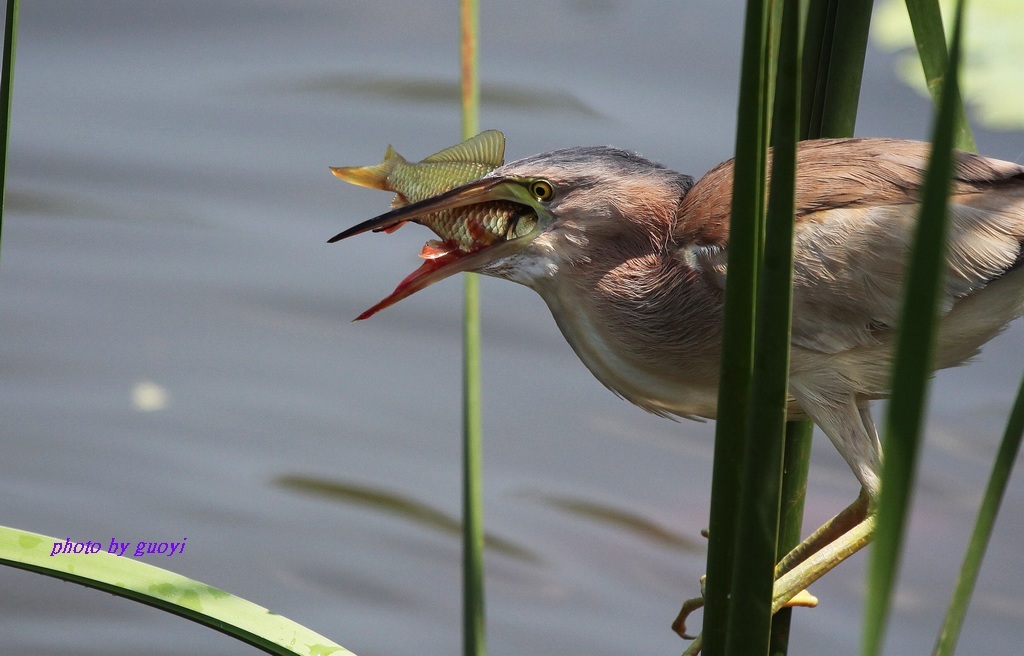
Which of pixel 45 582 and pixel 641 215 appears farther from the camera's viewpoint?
pixel 45 582

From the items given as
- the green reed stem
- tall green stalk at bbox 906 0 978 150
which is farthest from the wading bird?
the green reed stem

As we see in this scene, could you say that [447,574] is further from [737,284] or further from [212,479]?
[737,284]

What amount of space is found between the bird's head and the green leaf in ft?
0.97

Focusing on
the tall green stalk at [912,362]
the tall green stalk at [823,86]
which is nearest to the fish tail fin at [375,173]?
the tall green stalk at [823,86]

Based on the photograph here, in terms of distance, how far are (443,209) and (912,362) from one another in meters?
0.64

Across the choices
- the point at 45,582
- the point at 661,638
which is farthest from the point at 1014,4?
the point at 45,582

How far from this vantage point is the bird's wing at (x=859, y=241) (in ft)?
3.29

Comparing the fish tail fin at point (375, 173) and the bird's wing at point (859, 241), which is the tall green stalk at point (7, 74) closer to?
the fish tail fin at point (375, 173)

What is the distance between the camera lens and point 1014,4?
Result: 2.43 metres

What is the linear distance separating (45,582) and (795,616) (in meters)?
1.17

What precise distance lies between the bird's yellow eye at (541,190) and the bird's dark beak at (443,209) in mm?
12

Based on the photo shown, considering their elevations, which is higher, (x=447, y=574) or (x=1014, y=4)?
(x=1014, y=4)

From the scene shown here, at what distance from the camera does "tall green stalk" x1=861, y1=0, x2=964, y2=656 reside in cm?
37

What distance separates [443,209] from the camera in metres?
0.98
